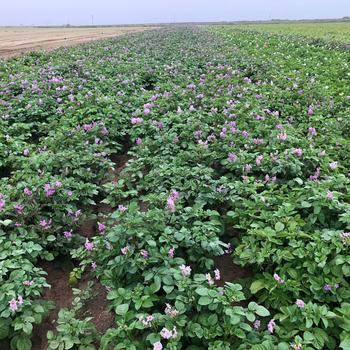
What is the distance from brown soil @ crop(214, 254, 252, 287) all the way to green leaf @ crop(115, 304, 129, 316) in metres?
1.02

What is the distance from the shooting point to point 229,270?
3346mm

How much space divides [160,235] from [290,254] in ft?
3.40

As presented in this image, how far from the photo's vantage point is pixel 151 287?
102 inches

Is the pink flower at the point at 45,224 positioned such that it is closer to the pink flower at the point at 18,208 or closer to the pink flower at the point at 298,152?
the pink flower at the point at 18,208

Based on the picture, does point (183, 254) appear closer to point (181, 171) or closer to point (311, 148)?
point (181, 171)

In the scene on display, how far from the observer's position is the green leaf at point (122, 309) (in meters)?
2.41

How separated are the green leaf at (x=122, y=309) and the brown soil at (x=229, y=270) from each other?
3.35 ft

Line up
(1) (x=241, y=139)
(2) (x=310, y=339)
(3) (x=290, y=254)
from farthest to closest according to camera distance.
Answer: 1. (1) (x=241, y=139)
2. (3) (x=290, y=254)
3. (2) (x=310, y=339)

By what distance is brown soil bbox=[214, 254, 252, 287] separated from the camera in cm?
324

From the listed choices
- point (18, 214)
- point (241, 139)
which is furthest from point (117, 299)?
point (241, 139)

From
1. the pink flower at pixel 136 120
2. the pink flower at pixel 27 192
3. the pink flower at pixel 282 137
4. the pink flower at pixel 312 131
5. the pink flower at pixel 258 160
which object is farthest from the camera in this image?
the pink flower at pixel 136 120

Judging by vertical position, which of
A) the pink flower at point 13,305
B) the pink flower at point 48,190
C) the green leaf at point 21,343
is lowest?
the green leaf at point 21,343

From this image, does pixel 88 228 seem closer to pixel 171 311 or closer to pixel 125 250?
pixel 125 250

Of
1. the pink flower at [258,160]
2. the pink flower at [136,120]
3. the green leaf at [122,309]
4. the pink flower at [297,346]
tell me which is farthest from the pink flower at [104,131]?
the pink flower at [297,346]
